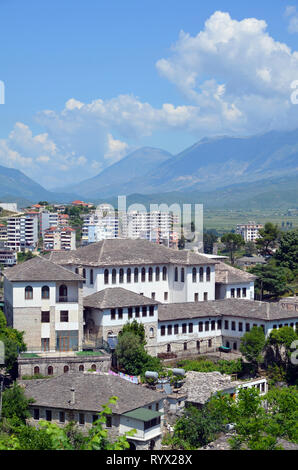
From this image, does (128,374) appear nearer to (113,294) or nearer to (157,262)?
(113,294)

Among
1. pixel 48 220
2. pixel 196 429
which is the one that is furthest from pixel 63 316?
pixel 48 220

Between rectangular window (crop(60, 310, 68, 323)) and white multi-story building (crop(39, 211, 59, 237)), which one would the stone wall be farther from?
white multi-story building (crop(39, 211, 59, 237))

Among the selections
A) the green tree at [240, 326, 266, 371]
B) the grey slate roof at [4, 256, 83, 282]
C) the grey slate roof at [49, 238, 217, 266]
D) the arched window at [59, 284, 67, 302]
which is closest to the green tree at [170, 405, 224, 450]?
the green tree at [240, 326, 266, 371]

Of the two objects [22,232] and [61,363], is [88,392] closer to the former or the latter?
[61,363]

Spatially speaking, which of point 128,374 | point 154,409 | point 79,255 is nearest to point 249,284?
point 79,255

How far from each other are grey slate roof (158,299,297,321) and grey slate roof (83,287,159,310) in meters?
2.36

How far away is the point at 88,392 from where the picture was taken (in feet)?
113

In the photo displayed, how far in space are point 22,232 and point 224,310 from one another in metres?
109

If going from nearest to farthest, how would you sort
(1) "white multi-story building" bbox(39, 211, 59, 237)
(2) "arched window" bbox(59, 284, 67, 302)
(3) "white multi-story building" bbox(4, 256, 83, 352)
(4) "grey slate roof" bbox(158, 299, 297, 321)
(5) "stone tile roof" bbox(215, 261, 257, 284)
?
1. (3) "white multi-story building" bbox(4, 256, 83, 352)
2. (2) "arched window" bbox(59, 284, 67, 302)
3. (4) "grey slate roof" bbox(158, 299, 297, 321)
4. (5) "stone tile roof" bbox(215, 261, 257, 284)
5. (1) "white multi-story building" bbox(39, 211, 59, 237)

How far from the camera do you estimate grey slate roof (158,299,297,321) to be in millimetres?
47781

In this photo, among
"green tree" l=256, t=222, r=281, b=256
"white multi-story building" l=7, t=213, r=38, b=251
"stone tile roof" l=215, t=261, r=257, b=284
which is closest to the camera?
"stone tile roof" l=215, t=261, r=257, b=284

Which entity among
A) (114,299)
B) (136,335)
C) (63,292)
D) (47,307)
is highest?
(63,292)

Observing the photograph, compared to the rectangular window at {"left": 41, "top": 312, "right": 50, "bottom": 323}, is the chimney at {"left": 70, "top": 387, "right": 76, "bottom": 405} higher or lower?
lower

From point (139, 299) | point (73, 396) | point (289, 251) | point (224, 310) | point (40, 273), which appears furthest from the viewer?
point (289, 251)
